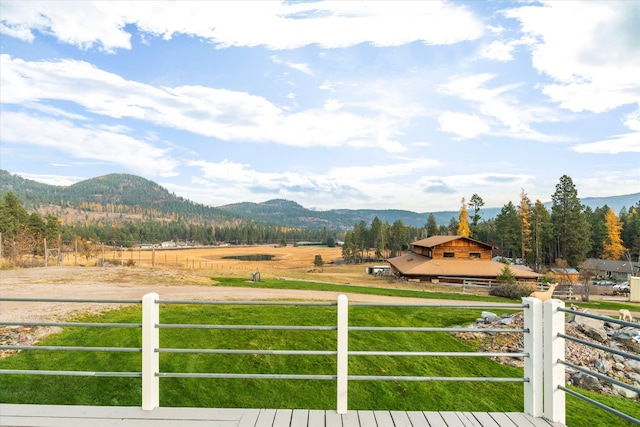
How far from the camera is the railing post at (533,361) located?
140 inches

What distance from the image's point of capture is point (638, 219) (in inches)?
2542

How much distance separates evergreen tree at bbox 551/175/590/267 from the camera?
2096 inches

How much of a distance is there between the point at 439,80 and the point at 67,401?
20.2 m

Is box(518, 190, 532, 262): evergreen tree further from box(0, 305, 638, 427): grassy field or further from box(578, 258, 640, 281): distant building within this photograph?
box(0, 305, 638, 427): grassy field

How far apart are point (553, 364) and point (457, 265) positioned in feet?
115

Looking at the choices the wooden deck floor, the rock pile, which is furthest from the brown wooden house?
the wooden deck floor

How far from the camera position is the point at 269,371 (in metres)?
8.10

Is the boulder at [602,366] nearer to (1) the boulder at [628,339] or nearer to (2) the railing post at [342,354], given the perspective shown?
(1) the boulder at [628,339]

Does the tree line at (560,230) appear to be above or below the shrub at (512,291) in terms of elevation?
above

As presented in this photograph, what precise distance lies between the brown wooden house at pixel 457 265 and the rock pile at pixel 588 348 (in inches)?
790

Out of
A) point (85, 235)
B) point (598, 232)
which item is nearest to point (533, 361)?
point (598, 232)

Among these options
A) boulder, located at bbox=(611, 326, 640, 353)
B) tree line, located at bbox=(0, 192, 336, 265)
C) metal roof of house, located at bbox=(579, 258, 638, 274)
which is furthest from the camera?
metal roof of house, located at bbox=(579, 258, 638, 274)

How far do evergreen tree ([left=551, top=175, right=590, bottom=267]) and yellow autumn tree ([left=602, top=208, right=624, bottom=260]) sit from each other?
1032cm

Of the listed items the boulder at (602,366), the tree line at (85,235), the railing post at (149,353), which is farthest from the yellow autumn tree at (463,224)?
the railing post at (149,353)
